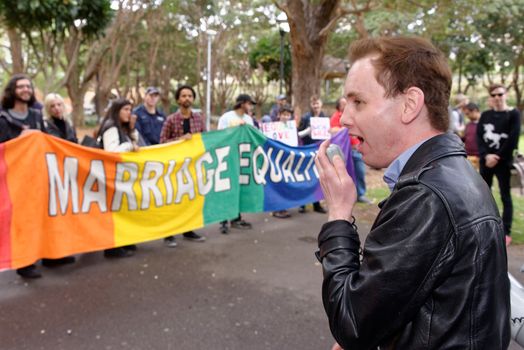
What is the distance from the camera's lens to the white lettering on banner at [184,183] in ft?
17.0

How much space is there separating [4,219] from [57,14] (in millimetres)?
6196

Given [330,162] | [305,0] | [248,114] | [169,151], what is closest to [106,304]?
[169,151]

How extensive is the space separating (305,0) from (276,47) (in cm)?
1083

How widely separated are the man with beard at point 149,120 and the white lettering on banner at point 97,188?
152 cm

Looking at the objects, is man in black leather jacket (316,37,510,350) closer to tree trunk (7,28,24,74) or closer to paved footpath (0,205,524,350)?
paved footpath (0,205,524,350)

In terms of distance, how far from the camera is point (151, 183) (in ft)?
16.3

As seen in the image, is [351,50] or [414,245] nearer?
[414,245]

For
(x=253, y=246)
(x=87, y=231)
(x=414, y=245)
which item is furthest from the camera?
(x=253, y=246)

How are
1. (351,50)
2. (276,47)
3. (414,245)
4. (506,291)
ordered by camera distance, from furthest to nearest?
(276,47)
(351,50)
(506,291)
(414,245)

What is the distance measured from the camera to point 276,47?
843 inches

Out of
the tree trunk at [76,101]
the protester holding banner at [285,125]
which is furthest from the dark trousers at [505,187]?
the tree trunk at [76,101]

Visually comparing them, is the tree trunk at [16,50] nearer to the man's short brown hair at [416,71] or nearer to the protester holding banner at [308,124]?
the protester holding banner at [308,124]

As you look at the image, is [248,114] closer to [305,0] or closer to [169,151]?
[169,151]

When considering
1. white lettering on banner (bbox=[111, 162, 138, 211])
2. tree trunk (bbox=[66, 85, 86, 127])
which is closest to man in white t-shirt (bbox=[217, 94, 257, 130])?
white lettering on banner (bbox=[111, 162, 138, 211])
